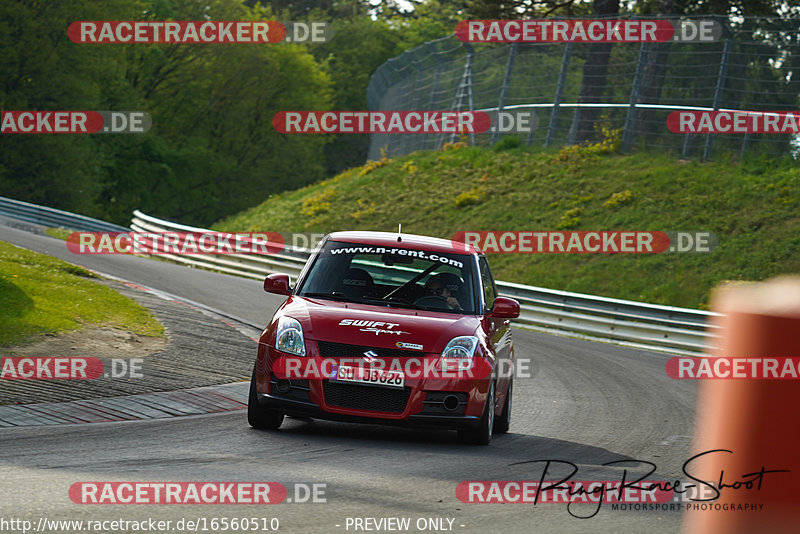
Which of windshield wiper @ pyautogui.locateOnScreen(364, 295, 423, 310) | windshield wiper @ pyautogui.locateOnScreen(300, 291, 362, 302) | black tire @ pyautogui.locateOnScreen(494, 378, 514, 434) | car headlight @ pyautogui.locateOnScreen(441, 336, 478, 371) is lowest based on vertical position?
black tire @ pyautogui.locateOnScreen(494, 378, 514, 434)

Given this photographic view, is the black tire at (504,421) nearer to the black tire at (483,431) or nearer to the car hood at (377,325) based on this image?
the black tire at (483,431)

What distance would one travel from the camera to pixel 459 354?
8719 millimetres

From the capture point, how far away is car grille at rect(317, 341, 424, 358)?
8.48 meters

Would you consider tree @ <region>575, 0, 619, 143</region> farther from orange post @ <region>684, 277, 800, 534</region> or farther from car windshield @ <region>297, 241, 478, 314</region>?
orange post @ <region>684, 277, 800, 534</region>

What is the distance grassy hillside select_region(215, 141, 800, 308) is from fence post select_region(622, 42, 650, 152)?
22.1 inches

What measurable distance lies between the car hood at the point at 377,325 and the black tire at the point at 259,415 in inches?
25.4

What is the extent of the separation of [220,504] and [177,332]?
847 centimetres

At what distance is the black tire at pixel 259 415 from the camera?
8.76 metres

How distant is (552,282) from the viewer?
90.9 ft

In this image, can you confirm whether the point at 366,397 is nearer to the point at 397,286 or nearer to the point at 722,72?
the point at 397,286

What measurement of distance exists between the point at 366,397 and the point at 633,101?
25.0 metres

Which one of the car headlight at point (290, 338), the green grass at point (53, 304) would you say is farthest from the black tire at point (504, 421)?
the green grass at point (53, 304)

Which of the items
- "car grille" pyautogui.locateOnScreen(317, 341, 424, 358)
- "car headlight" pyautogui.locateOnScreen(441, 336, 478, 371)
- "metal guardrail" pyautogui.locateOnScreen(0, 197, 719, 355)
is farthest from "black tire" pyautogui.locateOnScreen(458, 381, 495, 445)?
"metal guardrail" pyautogui.locateOnScreen(0, 197, 719, 355)

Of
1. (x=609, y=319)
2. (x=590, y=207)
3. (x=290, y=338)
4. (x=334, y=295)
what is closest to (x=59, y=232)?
(x=590, y=207)
